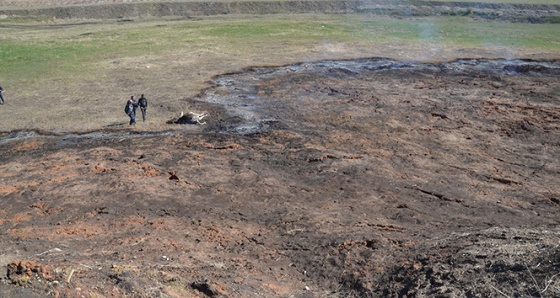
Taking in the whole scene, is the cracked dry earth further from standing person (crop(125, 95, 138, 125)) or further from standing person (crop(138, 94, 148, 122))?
standing person (crop(138, 94, 148, 122))

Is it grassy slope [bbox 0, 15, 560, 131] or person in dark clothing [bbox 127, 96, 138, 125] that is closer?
person in dark clothing [bbox 127, 96, 138, 125]

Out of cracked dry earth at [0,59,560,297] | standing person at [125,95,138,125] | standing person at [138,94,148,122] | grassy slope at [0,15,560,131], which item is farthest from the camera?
grassy slope at [0,15,560,131]

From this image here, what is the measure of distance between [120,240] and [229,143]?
7910 millimetres

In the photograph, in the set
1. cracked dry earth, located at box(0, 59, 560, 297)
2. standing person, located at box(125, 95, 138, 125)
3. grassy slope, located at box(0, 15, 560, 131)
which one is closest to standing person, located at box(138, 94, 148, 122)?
standing person, located at box(125, 95, 138, 125)

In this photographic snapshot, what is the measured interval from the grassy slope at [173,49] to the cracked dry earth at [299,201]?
11.6ft

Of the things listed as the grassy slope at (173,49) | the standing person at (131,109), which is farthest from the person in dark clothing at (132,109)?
the grassy slope at (173,49)

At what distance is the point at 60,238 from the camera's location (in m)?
15.0

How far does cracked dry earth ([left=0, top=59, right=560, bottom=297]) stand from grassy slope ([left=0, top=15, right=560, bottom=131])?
11.6ft

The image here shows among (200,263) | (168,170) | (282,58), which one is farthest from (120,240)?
(282,58)

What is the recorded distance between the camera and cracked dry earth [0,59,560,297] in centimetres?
1263

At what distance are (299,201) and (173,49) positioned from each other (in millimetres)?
24520

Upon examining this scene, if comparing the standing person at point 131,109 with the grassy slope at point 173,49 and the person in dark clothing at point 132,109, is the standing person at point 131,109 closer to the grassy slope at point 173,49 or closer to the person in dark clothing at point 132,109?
the person in dark clothing at point 132,109

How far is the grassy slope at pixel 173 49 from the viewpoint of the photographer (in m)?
28.3

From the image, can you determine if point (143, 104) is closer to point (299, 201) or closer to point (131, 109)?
point (131, 109)
